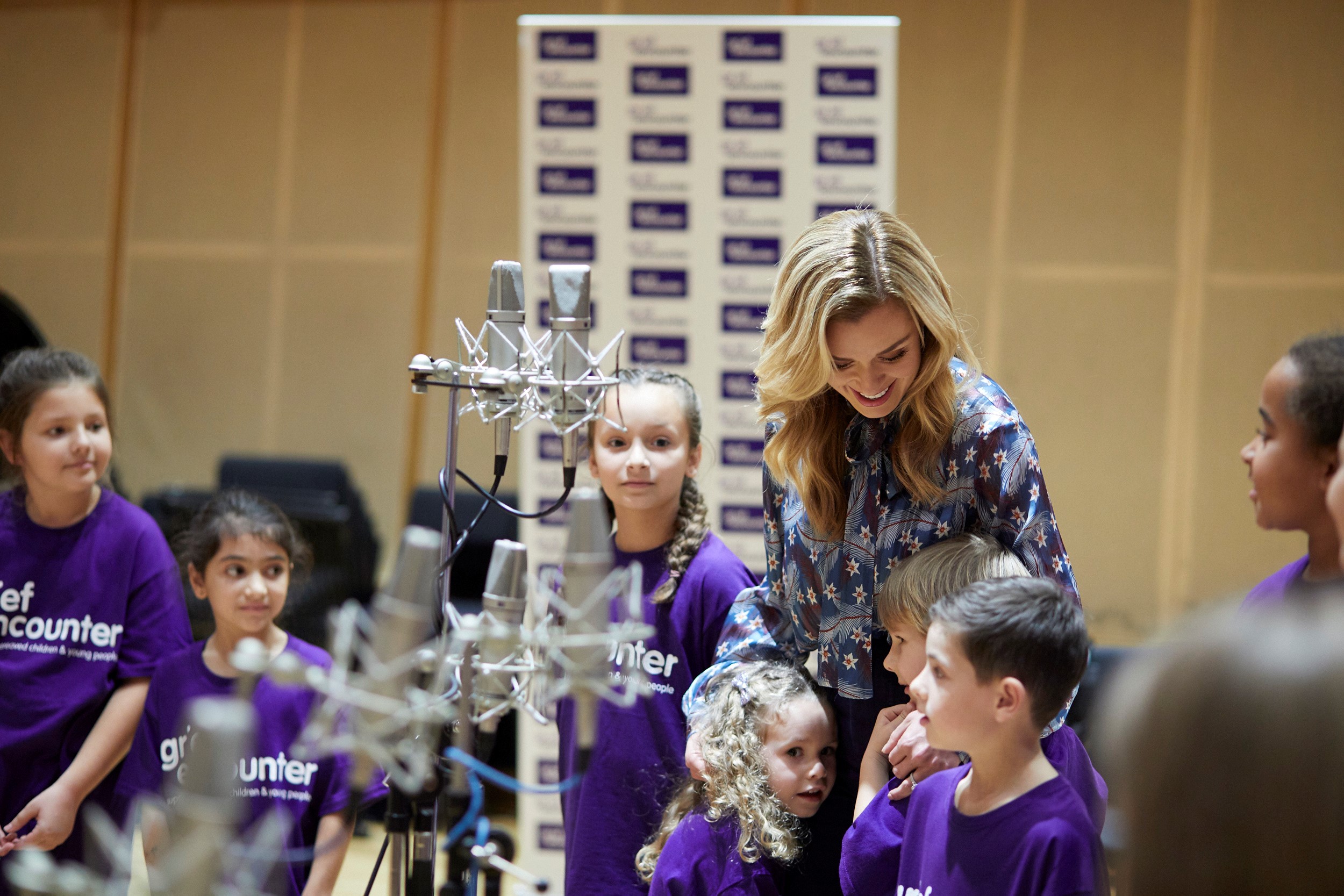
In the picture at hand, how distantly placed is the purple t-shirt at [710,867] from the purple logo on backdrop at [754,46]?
2480 millimetres

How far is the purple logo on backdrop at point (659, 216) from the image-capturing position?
11.9 feet

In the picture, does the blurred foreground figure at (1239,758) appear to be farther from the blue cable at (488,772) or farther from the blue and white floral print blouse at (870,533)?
the blue and white floral print blouse at (870,533)

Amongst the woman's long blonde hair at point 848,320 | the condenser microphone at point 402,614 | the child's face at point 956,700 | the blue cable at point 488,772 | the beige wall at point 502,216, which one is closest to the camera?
the condenser microphone at point 402,614

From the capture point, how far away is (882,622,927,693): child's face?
1.67 m

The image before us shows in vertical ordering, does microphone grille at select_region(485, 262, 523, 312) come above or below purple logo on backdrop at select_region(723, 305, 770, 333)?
below

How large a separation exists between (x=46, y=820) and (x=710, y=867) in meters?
1.39

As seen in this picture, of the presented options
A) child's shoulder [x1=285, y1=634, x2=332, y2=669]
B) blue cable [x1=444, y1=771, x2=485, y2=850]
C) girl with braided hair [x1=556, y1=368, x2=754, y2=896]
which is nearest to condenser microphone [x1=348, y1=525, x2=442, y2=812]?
blue cable [x1=444, y1=771, x2=485, y2=850]

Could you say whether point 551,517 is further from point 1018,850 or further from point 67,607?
point 1018,850

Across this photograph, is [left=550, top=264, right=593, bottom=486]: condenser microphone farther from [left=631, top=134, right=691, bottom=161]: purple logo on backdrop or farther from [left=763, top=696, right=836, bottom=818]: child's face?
[left=631, top=134, right=691, bottom=161]: purple logo on backdrop

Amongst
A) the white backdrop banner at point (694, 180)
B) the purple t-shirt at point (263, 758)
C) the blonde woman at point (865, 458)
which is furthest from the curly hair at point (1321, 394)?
the white backdrop banner at point (694, 180)

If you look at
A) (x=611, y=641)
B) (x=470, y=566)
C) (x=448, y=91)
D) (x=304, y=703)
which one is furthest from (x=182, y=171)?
(x=611, y=641)

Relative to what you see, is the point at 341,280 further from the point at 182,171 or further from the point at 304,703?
the point at 304,703

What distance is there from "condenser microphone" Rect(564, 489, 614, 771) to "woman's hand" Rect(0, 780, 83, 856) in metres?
1.65

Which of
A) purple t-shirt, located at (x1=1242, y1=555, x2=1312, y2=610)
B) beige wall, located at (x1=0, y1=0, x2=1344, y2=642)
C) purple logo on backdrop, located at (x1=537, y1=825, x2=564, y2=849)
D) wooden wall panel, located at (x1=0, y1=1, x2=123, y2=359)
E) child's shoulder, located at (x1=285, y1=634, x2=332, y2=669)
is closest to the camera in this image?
purple t-shirt, located at (x1=1242, y1=555, x2=1312, y2=610)
